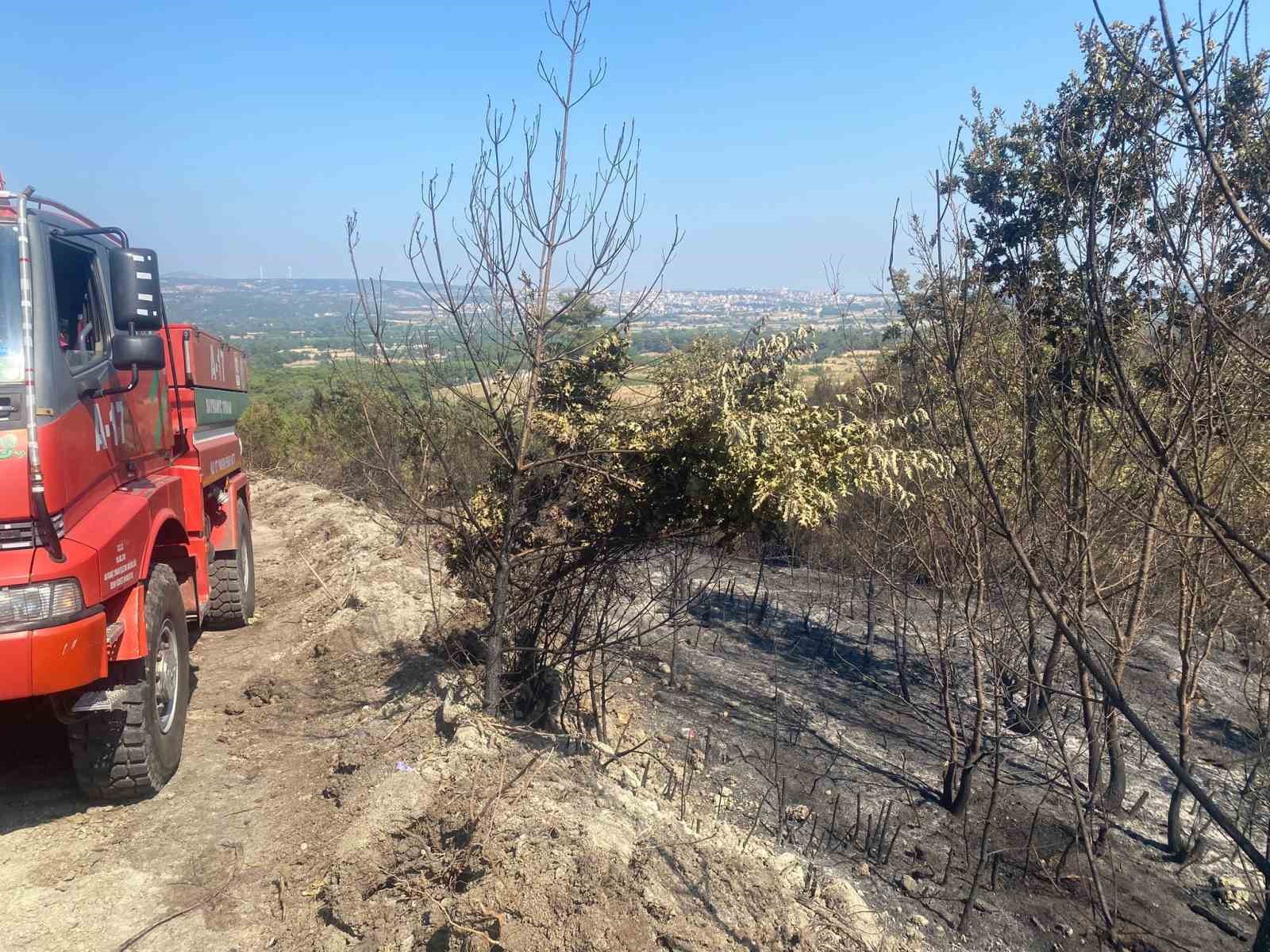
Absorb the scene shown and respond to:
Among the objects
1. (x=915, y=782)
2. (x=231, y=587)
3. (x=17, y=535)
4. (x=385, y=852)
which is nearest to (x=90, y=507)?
(x=17, y=535)

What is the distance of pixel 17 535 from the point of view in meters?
3.37

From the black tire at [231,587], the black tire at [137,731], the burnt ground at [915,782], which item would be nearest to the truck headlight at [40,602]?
the black tire at [137,731]

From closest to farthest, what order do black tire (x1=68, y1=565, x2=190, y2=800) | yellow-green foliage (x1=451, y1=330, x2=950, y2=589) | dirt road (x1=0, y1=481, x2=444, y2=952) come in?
dirt road (x1=0, y1=481, x2=444, y2=952) < black tire (x1=68, y1=565, x2=190, y2=800) < yellow-green foliage (x1=451, y1=330, x2=950, y2=589)

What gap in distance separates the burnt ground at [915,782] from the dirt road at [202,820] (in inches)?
91.6

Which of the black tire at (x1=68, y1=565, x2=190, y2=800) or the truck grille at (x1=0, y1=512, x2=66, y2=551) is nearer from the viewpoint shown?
the truck grille at (x1=0, y1=512, x2=66, y2=551)

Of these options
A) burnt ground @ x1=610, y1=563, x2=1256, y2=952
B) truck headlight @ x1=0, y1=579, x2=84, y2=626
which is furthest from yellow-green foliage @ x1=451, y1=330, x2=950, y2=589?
truck headlight @ x1=0, y1=579, x2=84, y2=626

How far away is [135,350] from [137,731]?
1821mm

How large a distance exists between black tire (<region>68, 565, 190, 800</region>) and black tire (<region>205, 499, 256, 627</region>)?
9.15 feet

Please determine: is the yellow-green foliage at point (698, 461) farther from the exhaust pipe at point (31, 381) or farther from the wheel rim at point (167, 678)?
the exhaust pipe at point (31, 381)

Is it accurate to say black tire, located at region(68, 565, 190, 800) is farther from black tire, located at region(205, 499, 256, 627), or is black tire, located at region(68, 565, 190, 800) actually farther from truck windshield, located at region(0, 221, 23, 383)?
black tire, located at region(205, 499, 256, 627)

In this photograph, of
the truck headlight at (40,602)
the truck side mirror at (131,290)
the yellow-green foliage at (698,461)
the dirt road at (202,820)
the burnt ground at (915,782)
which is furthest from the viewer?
the burnt ground at (915,782)

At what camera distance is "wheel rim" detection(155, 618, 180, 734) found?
4543mm

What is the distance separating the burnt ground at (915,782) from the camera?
18.4 feet

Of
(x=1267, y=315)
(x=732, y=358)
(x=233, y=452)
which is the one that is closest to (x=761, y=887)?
(x=732, y=358)
